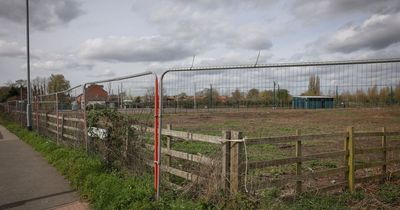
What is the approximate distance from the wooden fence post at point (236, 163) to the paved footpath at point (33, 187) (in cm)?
268

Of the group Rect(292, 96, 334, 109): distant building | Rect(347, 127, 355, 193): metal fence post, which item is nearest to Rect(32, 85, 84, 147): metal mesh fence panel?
Rect(292, 96, 334, 109): distant building

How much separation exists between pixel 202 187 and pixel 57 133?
9.79m

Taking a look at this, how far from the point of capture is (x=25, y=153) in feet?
42.8

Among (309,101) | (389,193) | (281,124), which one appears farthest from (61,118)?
(281,124)

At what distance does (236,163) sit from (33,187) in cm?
480

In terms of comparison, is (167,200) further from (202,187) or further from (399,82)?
(399,82)

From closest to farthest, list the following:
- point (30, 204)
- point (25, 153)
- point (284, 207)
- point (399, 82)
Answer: point (399, 82) → point (284, 207) → point (30, 204) → point (25, 153)

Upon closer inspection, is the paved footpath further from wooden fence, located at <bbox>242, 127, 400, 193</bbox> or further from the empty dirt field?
the empty dirt field

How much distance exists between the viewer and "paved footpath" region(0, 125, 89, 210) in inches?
263

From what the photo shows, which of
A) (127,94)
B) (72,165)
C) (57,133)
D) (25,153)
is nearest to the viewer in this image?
(127,94)

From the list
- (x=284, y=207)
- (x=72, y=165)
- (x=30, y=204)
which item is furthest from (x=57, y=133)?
(x=284, y=207)

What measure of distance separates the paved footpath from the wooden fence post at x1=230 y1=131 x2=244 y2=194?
2679mm

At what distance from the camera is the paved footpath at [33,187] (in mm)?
6668

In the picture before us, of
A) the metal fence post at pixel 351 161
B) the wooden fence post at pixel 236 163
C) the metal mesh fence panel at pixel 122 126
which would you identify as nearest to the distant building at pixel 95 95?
the metal mesh fence panel at pixel 122 126
